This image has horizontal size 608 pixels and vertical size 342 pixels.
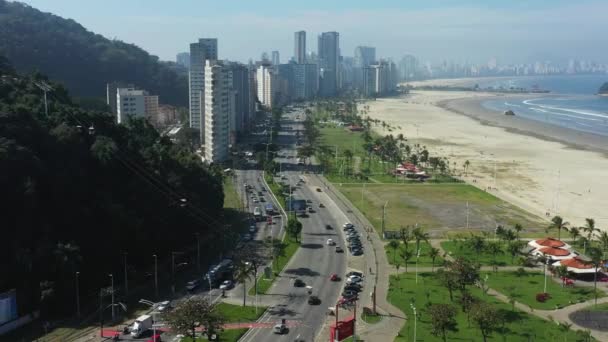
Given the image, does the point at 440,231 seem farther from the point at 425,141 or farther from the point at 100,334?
the point at 425,141

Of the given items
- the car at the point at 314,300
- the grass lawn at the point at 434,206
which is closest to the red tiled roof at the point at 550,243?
the grass lawn at the point at 434,206

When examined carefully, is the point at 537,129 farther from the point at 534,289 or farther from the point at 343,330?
the point at 343,330

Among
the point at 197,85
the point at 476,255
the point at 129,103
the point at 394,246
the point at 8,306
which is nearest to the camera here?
the point at 8,306

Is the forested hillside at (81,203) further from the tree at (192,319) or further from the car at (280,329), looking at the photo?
the car at (280,329)

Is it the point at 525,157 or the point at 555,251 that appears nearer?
the point at 555,251

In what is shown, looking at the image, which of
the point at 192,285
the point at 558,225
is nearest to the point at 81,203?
the point at 192,285

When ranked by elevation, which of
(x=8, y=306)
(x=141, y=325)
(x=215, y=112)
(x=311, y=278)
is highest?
(x=215, y=112)

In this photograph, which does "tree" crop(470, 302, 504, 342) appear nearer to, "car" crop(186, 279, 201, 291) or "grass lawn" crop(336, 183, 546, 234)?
"car" crop(186, 279, 201, 291)
